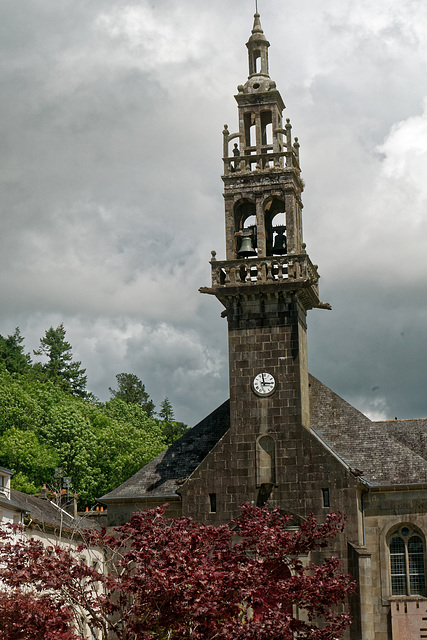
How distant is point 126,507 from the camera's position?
4122 cm

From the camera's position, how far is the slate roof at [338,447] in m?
39.5

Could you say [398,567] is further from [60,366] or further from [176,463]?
[60,366]

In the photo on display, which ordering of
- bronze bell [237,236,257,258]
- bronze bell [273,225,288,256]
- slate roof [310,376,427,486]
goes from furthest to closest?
bronze bell [273,225,288,256] < bronze bell [237,236,257,258] < slate roof [310,376,427,486]

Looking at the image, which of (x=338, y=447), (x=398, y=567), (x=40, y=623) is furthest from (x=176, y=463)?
(x=40, y=623)

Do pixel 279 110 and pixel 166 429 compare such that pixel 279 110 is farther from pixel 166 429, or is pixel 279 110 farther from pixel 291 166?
pixel 166 429

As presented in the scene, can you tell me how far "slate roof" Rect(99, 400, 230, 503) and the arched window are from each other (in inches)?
349

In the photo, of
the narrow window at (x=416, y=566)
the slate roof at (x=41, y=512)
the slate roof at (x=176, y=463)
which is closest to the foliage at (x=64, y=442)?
the slate roof at (x=41, y=512)

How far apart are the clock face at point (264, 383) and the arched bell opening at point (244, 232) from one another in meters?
5.31

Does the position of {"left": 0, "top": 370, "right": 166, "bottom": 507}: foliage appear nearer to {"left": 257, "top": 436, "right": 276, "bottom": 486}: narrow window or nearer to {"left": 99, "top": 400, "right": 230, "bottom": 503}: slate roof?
{"left": 99, "top": 400, "right": 230, "bottom": 503}: slate roof

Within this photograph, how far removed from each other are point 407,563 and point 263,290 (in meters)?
12.2

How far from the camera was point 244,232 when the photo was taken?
1646 inches

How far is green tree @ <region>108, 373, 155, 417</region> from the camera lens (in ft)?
382

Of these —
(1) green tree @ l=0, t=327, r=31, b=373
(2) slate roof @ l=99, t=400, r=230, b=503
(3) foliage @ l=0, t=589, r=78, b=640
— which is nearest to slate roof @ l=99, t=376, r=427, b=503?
(2) slate roof @ l=99, t=400, r=230, b=503

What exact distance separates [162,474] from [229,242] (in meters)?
10.3
